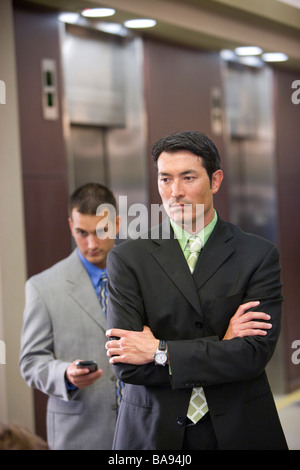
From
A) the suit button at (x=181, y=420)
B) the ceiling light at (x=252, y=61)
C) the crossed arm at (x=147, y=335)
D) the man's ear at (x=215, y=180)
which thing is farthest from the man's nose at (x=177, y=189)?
the ceiling light at (x=252, y=61)

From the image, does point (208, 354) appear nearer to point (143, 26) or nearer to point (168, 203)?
point (168, 203)

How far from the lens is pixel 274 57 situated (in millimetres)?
6023

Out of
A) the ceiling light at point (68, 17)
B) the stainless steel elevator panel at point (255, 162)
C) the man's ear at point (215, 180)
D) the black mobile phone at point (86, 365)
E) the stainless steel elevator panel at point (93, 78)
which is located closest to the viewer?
the man's ear at point (215, 180)

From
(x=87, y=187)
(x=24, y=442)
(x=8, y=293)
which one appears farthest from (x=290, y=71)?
(x=24, y=442)

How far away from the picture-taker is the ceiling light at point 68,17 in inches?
172

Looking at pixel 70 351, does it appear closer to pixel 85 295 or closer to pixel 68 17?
pixel 85 295

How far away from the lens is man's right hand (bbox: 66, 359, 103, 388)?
8.02 ft

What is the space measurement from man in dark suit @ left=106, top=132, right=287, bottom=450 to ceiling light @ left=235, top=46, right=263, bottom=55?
377 centimetres

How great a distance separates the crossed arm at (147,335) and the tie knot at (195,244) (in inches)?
9.2

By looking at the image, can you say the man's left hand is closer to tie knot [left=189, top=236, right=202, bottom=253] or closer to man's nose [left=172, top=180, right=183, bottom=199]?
tie knot [left=189, top=236, right=202, bottom=253]

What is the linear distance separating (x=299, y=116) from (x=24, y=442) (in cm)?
585

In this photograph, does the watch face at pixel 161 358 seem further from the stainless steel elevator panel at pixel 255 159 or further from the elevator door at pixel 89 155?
the stainless steel elevator panel at pixel 255 159

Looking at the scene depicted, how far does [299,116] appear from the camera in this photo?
6750 mm
